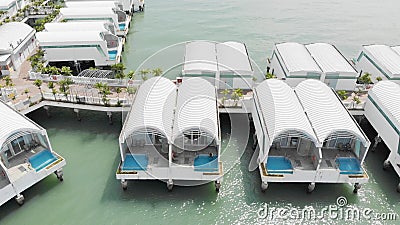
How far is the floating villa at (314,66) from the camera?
39.2 metres

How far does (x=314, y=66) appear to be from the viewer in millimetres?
40250

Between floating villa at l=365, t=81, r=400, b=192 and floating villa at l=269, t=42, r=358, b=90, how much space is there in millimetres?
5070

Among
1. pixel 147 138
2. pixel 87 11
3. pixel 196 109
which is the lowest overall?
pixel 147 138

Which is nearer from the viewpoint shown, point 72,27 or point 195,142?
point 195,142

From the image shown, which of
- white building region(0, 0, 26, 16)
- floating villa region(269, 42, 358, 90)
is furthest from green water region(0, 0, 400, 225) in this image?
white building region(0, 0, 26, 16)

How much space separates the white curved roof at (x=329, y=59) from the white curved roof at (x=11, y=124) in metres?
32.0

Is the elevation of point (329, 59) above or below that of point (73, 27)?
below

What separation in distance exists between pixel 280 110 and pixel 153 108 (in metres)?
11.5

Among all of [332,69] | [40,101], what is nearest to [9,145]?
[40,101]

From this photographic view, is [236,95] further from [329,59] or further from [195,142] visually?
[329,59]

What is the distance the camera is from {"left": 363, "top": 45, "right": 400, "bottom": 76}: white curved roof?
40.5 metres

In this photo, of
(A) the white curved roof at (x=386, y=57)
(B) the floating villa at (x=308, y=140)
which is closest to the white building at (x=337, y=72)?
(A) the white curved roof at (x=386, y=57)

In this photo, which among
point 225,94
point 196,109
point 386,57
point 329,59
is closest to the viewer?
point 196,109

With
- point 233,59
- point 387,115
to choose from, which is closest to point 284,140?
point 387,115
